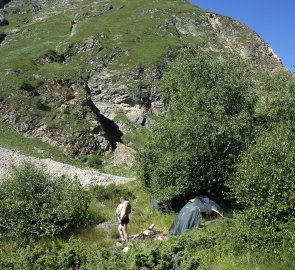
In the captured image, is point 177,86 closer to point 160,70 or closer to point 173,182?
point 173,182

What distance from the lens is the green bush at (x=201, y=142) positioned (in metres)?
24.4

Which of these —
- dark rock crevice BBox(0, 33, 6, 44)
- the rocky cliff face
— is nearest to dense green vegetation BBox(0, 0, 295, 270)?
the rocky cliff face

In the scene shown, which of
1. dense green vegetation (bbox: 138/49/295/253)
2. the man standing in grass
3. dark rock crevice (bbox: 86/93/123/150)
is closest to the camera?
the man standing in grass

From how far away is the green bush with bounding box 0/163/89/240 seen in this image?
19.3 metres

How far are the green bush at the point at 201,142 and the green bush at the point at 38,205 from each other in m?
5.59

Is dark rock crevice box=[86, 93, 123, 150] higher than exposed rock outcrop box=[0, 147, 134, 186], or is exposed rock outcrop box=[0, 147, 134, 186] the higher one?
exposed rock outcrop box=[0, 147, 134, 186]

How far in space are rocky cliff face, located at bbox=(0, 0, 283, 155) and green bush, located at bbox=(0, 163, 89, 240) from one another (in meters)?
54.2

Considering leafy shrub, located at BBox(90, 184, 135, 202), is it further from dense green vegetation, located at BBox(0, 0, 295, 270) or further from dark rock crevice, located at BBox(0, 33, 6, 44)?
dark rock crevice, located at BBox(0, 33, 6, 44)

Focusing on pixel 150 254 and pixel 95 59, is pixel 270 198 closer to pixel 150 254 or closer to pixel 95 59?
pixel 150 254

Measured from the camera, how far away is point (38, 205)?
68.0ft

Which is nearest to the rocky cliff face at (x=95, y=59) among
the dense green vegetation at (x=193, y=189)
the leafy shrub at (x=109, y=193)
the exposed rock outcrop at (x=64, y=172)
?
the dense green vegetation at (x=193, y=189)

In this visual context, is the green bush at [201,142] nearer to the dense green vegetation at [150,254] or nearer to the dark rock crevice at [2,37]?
the dense green vegetation at [150,254]

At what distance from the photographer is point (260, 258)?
11703 mm

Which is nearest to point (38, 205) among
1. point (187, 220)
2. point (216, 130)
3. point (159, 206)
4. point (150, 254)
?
point (187, 220)
